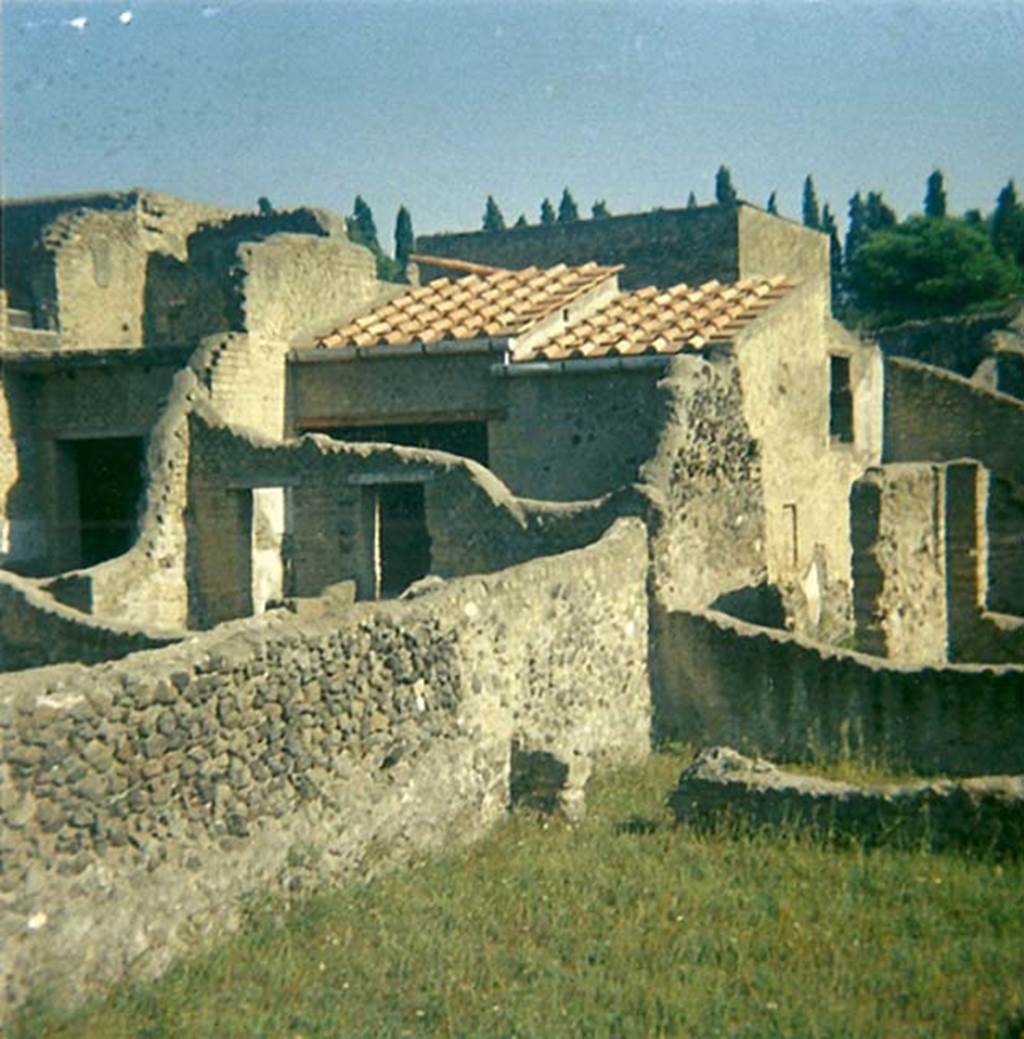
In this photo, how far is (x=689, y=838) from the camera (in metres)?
8.60

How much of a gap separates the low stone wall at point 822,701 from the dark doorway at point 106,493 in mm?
7941

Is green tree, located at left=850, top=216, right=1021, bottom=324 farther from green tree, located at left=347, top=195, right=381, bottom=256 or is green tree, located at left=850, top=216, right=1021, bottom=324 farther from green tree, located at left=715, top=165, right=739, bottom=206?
green tree, located at left=347, top=195, right=381, bottom=256

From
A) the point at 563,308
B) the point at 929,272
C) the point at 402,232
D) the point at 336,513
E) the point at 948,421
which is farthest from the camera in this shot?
the point at 402,232

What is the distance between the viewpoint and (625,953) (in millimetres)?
6703

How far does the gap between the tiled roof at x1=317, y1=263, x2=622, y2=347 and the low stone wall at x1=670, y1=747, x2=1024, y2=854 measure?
24.9 ft

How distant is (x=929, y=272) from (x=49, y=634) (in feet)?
143

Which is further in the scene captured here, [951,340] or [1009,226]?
[1009,226]

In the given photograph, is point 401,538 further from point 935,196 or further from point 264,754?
point 935,196

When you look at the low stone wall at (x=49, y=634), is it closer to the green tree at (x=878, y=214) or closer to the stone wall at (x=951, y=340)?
the stone wall at (x=951, y=340)

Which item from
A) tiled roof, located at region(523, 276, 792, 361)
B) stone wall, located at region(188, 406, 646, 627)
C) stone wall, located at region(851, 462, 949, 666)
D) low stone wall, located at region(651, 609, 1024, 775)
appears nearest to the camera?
low stone wall, located at region(651, 609, 1024, 775)

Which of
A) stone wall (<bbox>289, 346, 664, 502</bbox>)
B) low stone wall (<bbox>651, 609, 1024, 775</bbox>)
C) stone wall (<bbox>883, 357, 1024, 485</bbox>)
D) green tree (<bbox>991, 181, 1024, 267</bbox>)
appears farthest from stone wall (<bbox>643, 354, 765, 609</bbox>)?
green tree (<bbox>991, 181, 1024, 267</bbox>)

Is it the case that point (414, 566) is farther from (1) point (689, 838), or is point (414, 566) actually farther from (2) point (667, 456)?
(1) point (689, 838)

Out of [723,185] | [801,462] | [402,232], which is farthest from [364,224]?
[801,462]

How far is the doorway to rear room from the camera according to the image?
16.8m
